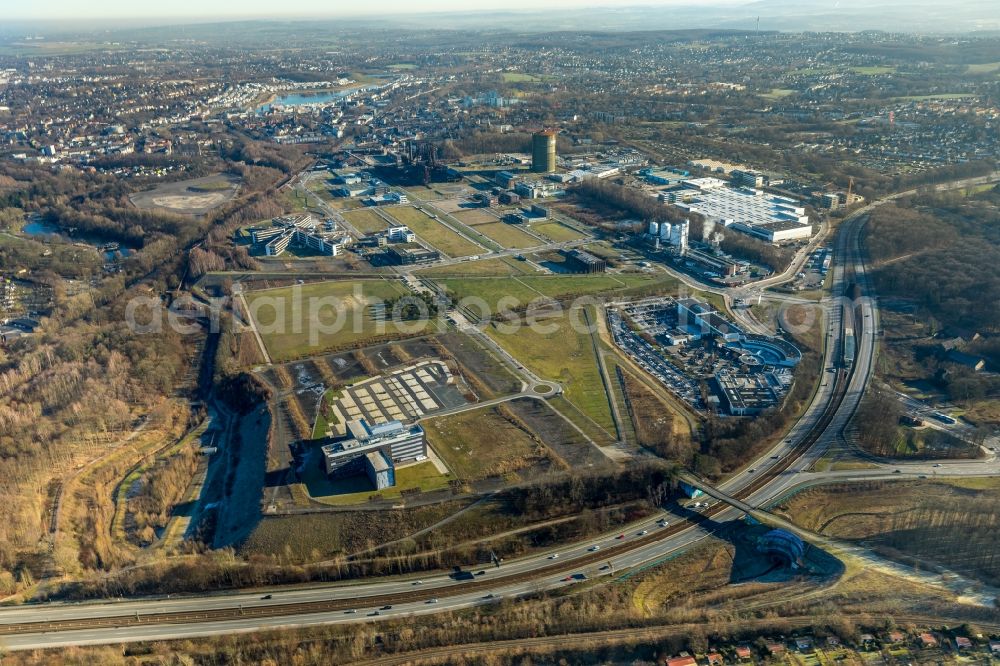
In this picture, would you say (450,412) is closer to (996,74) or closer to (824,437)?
(824,437)

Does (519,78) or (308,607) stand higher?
(519,78)

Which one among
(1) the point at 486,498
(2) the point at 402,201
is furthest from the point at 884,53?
(1) the point at 486,498

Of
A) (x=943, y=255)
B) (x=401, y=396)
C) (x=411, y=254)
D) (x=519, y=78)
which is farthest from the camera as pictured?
(x=519, y=78)

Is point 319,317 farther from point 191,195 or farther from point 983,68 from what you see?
point 983,68

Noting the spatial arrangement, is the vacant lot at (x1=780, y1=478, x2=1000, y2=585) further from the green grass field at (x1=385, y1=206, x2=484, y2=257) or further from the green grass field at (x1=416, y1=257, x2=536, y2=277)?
the green grass field at (x1=385, y1=206, x2=484, y2=257)

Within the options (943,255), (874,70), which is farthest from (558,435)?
(874,70)

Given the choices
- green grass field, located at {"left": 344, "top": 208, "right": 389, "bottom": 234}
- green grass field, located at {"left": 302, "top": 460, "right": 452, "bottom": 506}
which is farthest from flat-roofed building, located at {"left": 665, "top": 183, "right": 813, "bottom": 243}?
green grass field, located at {"left": 302, "top": 460, "right": 452, "bottom": 506}

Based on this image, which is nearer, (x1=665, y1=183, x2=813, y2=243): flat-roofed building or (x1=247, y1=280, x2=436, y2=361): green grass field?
(x1=247, y1=280, x2=436, y2=361): green grass field
